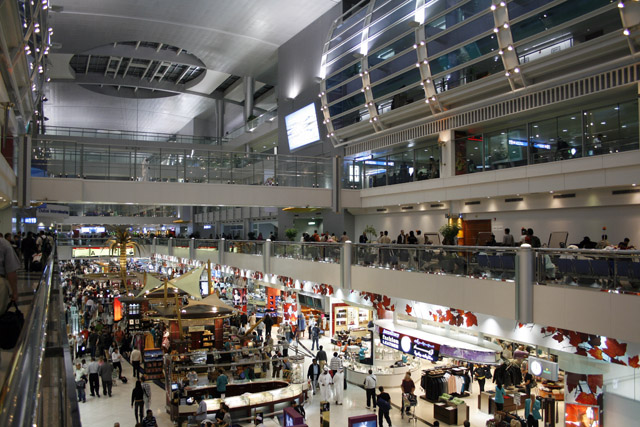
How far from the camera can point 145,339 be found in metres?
20.6

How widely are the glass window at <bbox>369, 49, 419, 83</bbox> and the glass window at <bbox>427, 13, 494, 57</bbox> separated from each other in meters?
1.11

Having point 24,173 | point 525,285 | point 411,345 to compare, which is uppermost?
point 24,173

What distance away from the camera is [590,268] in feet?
28.3

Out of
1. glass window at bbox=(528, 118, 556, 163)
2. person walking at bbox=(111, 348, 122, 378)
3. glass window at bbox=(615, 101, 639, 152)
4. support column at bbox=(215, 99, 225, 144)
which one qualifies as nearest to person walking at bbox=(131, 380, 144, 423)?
person walking at bbox=(111, 348, 122, 378)

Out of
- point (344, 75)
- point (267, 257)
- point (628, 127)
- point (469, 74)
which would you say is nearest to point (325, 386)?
point (267, 257)

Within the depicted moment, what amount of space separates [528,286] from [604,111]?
794 cm

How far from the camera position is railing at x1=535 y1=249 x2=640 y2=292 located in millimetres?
8070

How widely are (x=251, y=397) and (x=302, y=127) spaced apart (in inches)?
722

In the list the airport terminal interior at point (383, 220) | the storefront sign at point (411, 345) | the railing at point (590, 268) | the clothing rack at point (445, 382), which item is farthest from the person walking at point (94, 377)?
the railing at point (590, 268)

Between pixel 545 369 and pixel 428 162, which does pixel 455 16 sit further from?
pixel 545 369

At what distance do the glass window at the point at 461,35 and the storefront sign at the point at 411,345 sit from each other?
11.2m

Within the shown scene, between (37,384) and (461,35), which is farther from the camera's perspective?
(461,35)

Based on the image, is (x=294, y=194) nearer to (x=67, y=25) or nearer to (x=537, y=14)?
(x=537, y=14)

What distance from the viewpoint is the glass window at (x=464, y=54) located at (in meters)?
17.6
